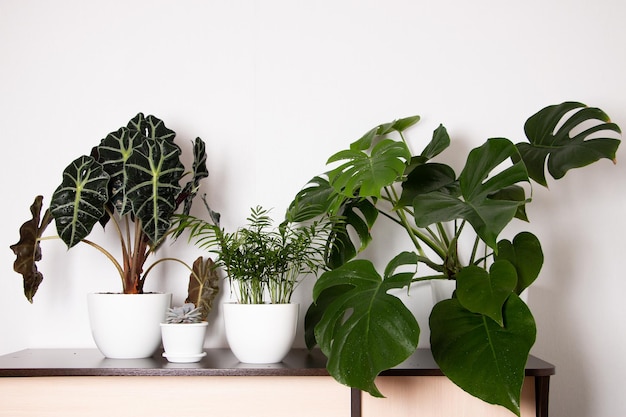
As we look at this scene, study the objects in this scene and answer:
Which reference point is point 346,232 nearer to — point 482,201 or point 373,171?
point 373,171

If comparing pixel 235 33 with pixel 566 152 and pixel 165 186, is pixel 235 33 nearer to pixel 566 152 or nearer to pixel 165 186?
pixel 165 186

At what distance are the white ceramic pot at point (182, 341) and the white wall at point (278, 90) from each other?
0.29 meters

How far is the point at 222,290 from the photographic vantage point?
1.83 meters

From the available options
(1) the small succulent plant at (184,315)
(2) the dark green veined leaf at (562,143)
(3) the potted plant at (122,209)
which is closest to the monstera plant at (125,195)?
(3) the potted plant at (122,209)

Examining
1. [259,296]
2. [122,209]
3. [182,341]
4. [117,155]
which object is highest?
[117,155]

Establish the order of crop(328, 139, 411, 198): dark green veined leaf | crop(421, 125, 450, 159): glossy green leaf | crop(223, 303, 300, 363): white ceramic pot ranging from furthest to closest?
crop(421, 125, 450, 159): glossy green leaf
crop(223, 303, 300, 363): white ceramic pot
crop(328, 139, 411, 198): dark green veined leaf

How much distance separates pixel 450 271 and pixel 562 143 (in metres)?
0.43

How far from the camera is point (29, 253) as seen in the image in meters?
1.64

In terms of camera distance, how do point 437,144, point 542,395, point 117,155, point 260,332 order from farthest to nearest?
point 437,144 → point 117,155 → point 260,332 → point 542,395

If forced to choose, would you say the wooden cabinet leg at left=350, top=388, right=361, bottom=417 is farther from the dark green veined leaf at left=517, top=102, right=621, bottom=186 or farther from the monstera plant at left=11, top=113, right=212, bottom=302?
the dark green veined leaf at left=517, top=102, right=621, bottom=186

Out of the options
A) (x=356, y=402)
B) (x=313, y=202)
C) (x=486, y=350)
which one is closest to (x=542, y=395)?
(x=486, y=350)

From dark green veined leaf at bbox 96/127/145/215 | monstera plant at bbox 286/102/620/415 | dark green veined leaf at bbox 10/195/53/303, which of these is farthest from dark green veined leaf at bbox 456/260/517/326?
dark green veined leaf at bbox 10/195/53/303

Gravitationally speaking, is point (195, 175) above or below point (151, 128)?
below

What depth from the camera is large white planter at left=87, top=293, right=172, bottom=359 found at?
158cm
